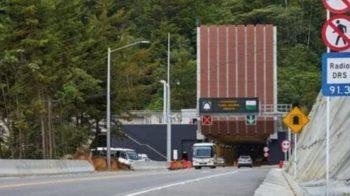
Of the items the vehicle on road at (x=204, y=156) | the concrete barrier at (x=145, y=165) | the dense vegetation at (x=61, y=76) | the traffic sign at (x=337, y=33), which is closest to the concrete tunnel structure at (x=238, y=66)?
the vehicle on road at (x=204, y=156)

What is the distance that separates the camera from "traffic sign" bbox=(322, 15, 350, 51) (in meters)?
14.0

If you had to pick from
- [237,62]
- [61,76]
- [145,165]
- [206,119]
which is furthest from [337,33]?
[237,62]

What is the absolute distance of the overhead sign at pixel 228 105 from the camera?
283 feet

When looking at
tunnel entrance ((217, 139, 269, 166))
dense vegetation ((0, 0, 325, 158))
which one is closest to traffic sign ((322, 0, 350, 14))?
dense vegetation ((0, 0, 325, 158))

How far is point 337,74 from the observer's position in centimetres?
1413

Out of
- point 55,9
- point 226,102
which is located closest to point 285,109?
point 226,102

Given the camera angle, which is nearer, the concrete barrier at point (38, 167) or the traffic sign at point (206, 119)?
the concrete barrier at point (38, 167)

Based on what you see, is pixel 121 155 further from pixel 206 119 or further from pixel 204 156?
pixel 206 119

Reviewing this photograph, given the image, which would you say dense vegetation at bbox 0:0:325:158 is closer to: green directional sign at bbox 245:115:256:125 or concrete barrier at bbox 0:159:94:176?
concrete barrier at bbox 0:159:94:176

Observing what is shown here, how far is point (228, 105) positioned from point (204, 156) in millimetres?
9084

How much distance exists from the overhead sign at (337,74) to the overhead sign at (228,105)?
72099mm

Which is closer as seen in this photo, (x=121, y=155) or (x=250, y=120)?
(x=121, y=155)

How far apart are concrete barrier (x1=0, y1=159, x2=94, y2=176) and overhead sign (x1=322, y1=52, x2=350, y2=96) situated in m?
21.0

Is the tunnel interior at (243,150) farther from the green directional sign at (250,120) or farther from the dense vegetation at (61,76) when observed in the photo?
the green directional sign at (250,120)
